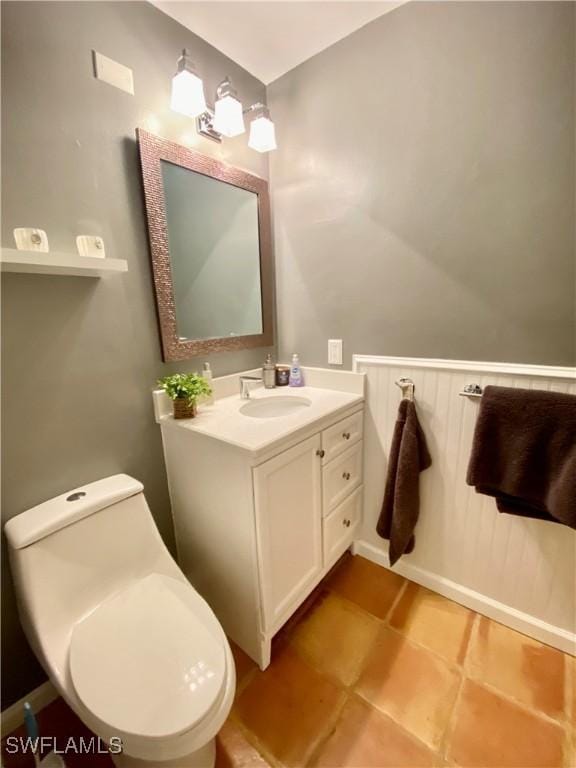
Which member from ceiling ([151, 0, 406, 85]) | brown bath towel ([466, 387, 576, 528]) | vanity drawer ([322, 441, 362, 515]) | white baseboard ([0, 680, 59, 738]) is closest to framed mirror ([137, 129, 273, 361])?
ceiling ([151, 0, 406, 85])

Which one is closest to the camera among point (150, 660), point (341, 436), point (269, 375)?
point (150, 660)

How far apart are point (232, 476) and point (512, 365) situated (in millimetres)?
1095

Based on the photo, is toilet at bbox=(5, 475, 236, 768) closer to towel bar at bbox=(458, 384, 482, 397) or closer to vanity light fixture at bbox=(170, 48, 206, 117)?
towel bar at bbox=(458, 384, 482, 397)

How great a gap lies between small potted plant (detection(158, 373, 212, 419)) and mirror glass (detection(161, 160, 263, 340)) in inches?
8.4

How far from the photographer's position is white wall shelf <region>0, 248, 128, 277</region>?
2.81ft

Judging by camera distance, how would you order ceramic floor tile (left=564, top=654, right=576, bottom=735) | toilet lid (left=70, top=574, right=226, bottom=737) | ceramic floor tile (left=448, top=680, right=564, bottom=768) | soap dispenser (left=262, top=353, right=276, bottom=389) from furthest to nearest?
soap dispenser (left=262, top=353, right=276, bottom=389) → ceramic floor tile (left=564, top=654, right=576, bottom=735) → ceramic floor tile (left=448, top=680, right=564, bottom=768) → toilet lid (left=70, top=574, right=226, bottom=737)

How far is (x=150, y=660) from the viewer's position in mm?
849

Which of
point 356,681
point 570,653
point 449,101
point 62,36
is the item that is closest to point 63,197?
Result: point 62,36

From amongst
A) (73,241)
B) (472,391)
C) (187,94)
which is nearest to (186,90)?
(187,94)

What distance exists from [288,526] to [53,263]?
113 centimetres

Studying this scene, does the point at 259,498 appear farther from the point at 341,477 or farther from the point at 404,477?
the point at 404,477

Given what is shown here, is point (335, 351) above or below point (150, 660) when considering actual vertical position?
above

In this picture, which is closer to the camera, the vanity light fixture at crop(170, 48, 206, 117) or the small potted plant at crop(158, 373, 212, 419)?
the vanity light fixture at crop(170, 48, 206, 117)

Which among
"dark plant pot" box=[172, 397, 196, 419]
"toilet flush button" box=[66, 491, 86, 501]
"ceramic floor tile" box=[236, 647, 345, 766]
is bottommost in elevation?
"ceramic floor tile" box=[236, 647, 345, 766]
